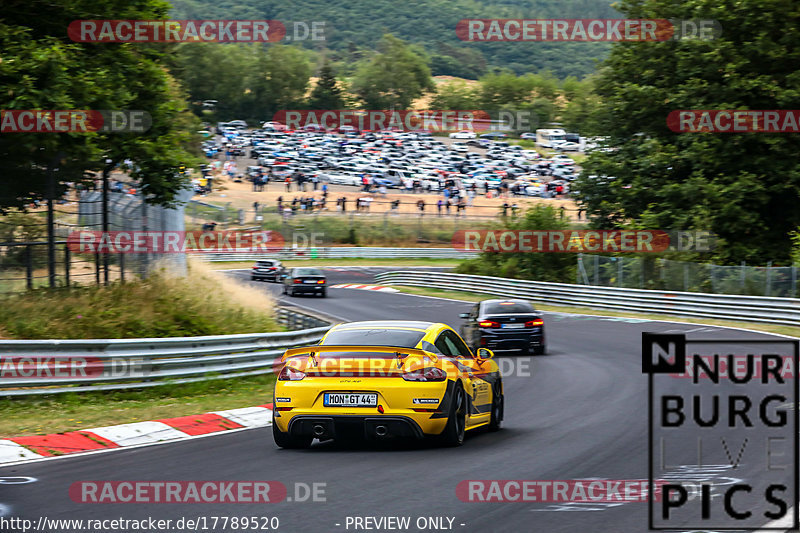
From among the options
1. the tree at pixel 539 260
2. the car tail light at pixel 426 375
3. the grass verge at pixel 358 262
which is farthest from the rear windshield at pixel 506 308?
the grass verge at pixel 358 262

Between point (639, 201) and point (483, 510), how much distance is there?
34.7 m

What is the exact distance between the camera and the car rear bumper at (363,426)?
9891mm

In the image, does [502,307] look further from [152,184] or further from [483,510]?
[483,510]

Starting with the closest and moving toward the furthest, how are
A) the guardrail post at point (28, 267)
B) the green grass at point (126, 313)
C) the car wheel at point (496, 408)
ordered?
the car wheel at point (496, 408)
the green grass at point (126, 313)
the guardrail post at point (28, 267)

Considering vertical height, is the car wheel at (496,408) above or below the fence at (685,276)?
below

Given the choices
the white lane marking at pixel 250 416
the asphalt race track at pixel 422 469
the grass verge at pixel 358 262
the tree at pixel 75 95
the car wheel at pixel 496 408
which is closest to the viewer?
the asphalt race track at pixel 422 469

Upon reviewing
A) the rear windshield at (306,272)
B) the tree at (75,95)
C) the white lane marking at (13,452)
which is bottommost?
the white lane marking at (13,452)

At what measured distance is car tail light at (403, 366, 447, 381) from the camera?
10.0 m

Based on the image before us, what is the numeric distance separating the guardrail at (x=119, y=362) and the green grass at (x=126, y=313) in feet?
3.89

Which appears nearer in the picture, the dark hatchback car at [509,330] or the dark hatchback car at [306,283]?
the dark hatchback car at [509,330]

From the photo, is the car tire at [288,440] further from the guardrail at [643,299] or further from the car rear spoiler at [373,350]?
the guardrail at [643,299]

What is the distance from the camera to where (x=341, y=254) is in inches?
2712

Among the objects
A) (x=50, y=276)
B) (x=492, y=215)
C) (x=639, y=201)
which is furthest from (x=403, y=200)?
(x=50, y=276)

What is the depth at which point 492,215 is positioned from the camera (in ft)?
251
